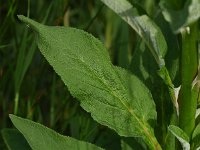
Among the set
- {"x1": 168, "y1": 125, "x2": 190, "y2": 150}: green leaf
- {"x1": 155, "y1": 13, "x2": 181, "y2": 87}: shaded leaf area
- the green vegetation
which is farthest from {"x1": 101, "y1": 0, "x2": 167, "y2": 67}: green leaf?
{"x1": 155, "y1": 13, "x2": 181, "y2": 87}: shaded leaf area

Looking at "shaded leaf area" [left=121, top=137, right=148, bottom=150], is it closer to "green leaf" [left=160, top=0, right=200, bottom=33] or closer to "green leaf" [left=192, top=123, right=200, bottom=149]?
"green leaf" [left=192, top=123, right=200, bottom=149]

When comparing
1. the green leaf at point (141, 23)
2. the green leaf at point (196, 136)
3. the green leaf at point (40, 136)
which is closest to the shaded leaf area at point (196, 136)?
the green leaf at point (196, 136)

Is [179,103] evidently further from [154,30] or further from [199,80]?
[154,30]

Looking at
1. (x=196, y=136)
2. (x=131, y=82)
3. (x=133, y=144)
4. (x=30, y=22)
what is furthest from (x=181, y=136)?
(x=30, y=22)

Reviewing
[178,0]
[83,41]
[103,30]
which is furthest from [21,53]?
[103,30]

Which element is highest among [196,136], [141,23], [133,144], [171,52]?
[141,23]

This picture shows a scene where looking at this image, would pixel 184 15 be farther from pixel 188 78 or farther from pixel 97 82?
pixel 97 82
